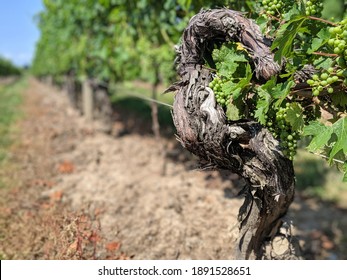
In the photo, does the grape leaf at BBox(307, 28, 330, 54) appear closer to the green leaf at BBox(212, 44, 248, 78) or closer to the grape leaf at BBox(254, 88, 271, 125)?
the grape leaf at BBox(254, 88, 271, 125)

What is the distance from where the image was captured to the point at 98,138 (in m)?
9.77

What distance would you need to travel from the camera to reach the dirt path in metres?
4.09

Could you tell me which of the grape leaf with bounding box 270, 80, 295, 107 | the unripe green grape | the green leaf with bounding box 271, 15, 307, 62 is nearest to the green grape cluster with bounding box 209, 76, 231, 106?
the grape leaf with bounding box 270, 80, 295, 107

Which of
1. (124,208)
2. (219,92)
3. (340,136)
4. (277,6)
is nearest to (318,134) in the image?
(340,136)

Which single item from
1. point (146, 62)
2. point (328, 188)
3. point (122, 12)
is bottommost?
point (328, 188)

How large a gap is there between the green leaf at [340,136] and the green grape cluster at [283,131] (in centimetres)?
32

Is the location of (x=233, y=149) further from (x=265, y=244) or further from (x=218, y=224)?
(x=218, y=224)

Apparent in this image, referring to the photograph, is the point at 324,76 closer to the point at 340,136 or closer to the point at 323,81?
the point at 323,81

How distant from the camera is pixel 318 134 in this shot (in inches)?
89.4

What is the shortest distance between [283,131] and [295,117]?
16 cm

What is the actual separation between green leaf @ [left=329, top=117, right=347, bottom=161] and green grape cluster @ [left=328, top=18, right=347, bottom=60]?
37cm

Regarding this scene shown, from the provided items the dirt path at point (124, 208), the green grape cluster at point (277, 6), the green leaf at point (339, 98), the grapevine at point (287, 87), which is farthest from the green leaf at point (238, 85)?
the dirt path at point (124, 208)

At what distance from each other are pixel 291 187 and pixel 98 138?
24.2 ft
